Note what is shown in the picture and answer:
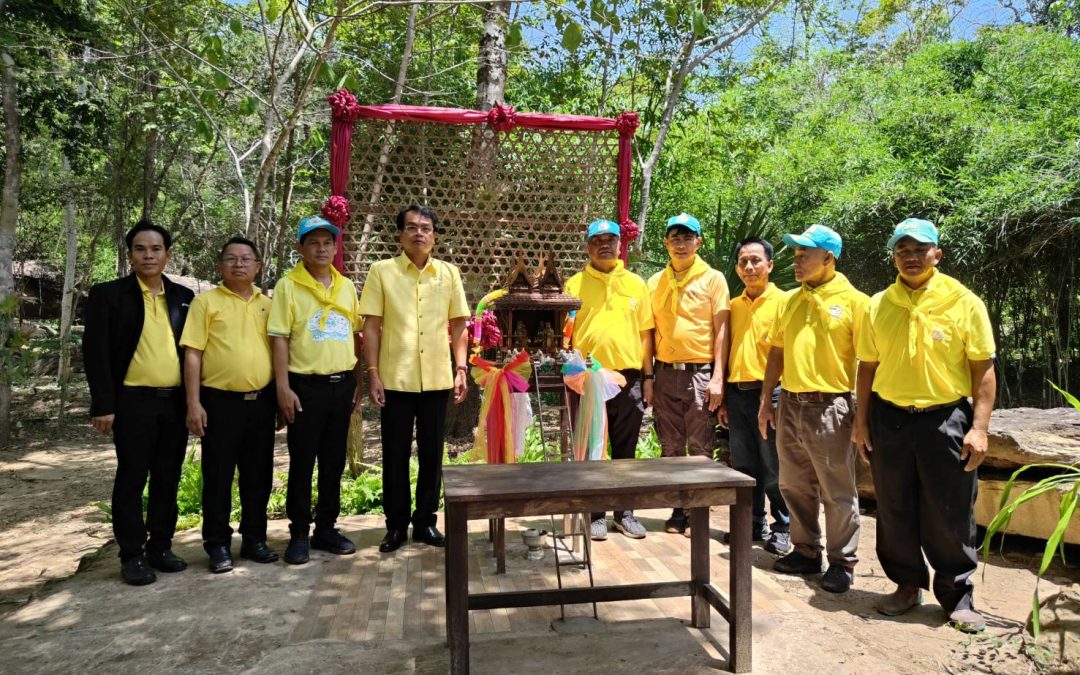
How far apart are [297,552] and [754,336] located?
2.48 m

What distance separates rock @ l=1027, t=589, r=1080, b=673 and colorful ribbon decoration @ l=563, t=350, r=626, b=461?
1.80m

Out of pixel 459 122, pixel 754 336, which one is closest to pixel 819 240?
pixel 754 336

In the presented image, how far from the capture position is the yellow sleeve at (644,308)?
3873mm

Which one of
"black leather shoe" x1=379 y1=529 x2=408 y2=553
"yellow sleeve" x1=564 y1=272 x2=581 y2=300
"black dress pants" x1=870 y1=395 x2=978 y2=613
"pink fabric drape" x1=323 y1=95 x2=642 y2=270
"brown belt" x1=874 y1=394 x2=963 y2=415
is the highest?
"pink fabric drape" x1=323 y1=95 x2=642 y2=270

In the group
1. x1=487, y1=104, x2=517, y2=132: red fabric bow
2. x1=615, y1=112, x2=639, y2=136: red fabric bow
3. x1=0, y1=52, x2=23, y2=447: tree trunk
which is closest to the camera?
x1=487, y1=104, x2=517, y2=132: red fabric bow

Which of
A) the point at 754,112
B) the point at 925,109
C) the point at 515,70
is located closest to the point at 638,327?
the point at 925,109

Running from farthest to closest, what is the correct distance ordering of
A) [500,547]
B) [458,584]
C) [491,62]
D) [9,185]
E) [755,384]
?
[9,185]
[491,62]
[755,384]
[500,547]
[458,584]

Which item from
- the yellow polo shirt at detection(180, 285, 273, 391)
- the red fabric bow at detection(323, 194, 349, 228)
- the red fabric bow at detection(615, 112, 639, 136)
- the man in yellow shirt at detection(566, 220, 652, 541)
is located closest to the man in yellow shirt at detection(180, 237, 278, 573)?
the yellow polo shirt at detection(180, 285, 273, 391)

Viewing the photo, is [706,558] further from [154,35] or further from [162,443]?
[154,35]

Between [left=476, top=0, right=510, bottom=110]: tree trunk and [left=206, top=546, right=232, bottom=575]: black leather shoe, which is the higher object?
[left=476, top=0, right=510, bottom=110]: tree trunk

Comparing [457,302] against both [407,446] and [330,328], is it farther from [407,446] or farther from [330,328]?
[407,446]

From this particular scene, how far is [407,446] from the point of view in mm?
3693

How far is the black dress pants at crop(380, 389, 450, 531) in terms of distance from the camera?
3.63 m

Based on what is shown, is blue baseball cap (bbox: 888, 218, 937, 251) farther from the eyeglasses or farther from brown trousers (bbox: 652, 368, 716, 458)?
the eyeglasses
